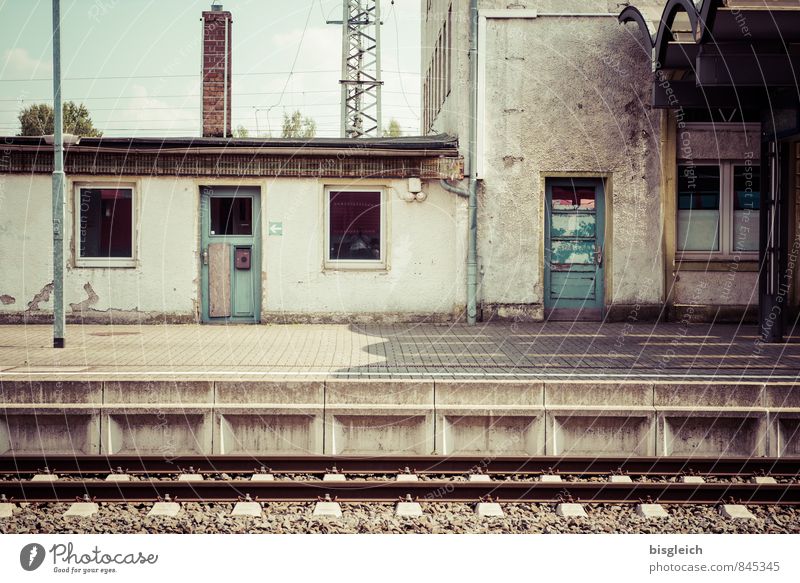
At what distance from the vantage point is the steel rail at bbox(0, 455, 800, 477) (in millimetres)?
8953

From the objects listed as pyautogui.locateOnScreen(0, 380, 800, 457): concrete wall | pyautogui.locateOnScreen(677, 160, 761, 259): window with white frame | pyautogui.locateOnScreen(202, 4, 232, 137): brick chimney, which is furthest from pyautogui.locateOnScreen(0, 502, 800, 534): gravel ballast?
pyautogui.locateOnScreen(202, 4, 232, 137): brick chimney

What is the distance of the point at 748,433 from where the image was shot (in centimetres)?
959

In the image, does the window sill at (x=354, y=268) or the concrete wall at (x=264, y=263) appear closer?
the concrete wall at (x=264, y=263)

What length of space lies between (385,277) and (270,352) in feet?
16.5

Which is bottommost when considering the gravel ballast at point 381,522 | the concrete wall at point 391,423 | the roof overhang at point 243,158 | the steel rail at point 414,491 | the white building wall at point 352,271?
the gravel ballast at point 381,522

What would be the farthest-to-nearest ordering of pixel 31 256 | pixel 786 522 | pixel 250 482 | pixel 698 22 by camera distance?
pixel 31 256 < pixel 698 22 < pixel 250 482 < pixel 786 522

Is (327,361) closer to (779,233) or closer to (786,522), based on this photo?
(786,522)

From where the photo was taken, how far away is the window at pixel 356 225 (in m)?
17.7

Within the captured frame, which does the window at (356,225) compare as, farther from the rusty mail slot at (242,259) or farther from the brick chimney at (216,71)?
the brick chimney at (216,71)

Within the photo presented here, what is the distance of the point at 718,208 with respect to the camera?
58.5 feet

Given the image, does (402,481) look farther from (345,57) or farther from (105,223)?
(345,57)

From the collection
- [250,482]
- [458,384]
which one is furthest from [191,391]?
[458,384]

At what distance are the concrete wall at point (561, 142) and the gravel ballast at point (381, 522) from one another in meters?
10.1

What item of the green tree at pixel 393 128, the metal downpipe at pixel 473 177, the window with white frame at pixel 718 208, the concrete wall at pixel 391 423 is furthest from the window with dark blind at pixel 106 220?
the green tree at pixel 393 128
